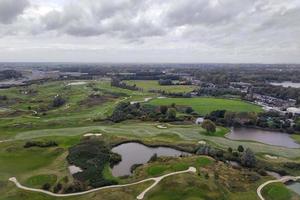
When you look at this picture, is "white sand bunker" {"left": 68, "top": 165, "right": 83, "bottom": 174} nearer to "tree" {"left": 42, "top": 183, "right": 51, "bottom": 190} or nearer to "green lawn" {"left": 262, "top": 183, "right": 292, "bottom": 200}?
"tree" {"left": 42, "top": 183, "right": 51, "bottom": 190}

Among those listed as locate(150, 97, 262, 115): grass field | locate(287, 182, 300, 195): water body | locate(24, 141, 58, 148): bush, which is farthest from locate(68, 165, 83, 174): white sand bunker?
locate(150, 97, 262, 115): grass field

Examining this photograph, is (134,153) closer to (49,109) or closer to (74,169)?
(74,169)

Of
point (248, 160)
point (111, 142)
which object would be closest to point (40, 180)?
point (111, 142)

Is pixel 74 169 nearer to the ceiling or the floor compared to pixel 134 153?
nearer to the ceiling

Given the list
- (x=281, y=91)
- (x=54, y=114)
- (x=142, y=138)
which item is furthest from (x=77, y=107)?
(x=281, y=91)

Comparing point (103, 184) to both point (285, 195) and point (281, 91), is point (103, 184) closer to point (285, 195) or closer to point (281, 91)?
point (285, 195)

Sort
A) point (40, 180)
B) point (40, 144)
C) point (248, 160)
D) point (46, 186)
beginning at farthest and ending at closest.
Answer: point (40, 144), point (248, 160), point (40, 180), point (46, 186)

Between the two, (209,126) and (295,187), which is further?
(209,126)
